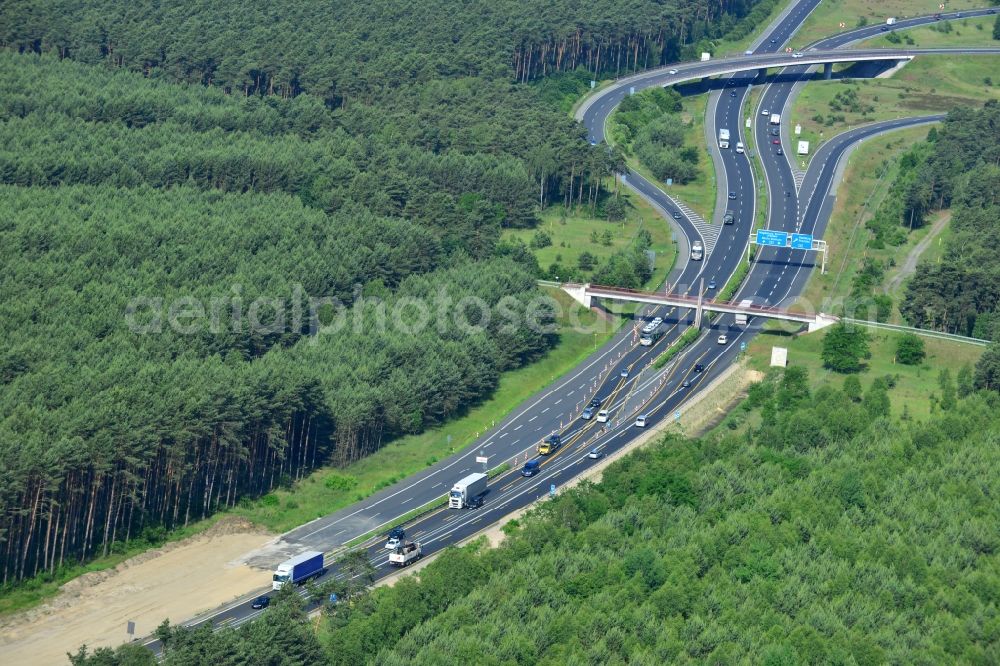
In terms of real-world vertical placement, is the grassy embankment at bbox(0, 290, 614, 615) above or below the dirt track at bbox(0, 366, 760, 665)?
above

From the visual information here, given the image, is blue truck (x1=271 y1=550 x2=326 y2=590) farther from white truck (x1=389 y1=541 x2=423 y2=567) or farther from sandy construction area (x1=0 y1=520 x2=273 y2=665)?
white truck (x1=389 y1=541 x2=423 y2=567)

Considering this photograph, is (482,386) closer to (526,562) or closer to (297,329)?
(297,329)

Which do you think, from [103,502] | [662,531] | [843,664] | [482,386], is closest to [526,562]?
[662,531]

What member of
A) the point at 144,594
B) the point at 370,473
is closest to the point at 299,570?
the point at 144,594

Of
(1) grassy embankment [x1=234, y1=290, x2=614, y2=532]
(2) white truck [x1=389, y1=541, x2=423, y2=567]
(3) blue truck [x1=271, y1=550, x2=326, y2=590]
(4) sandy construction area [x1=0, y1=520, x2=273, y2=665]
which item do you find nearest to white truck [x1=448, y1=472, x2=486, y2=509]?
(1) grassy embankment [x1=234, y1=290, x2=614, y2=532]

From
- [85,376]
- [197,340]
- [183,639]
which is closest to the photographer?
[183,639]

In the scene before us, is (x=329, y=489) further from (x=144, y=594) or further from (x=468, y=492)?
(x=144, y=594)

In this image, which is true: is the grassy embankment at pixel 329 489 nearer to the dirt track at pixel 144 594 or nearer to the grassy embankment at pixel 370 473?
the grassy embankment at pixel 370 473
